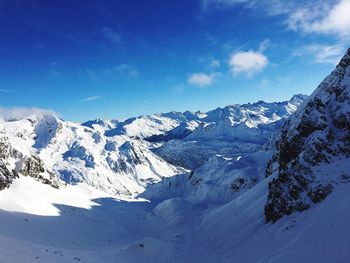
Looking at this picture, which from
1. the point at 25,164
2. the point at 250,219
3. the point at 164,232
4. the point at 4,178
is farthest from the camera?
the point at 25,164

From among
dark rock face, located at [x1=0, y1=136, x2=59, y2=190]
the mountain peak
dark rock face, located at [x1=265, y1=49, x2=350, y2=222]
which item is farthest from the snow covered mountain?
dark rock face, located at [x1=0, y1=136, x2=59, y2=190]

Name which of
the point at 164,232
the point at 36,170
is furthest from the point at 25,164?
the point at 164,232

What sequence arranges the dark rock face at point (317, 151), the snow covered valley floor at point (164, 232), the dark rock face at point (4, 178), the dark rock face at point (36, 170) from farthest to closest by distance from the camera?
the dark rock face at point (36, 170)
the dark rock face at point (4, 178)
the dark rock face at point (317, 151)
the snow covered valley floor at point (164, 232)

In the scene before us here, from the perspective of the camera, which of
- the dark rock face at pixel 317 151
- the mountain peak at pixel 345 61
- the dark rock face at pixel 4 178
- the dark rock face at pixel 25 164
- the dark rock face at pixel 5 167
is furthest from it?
the dark rock face at pixel 25 164

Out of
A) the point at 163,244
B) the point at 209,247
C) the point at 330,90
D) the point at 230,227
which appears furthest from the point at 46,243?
the point at 330,90

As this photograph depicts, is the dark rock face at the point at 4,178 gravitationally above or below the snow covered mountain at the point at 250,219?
above

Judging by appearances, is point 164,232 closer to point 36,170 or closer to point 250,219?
point 250,219

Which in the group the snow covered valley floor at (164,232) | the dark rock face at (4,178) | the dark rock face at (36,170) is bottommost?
the snow covered valley floor at (164,232)

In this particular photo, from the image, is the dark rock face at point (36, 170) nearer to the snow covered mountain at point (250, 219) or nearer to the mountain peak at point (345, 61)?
the snow covered mountain at point (250, 219)

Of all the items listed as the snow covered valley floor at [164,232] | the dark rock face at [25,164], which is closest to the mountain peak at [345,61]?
the snow covered valley floor at [164,232]
